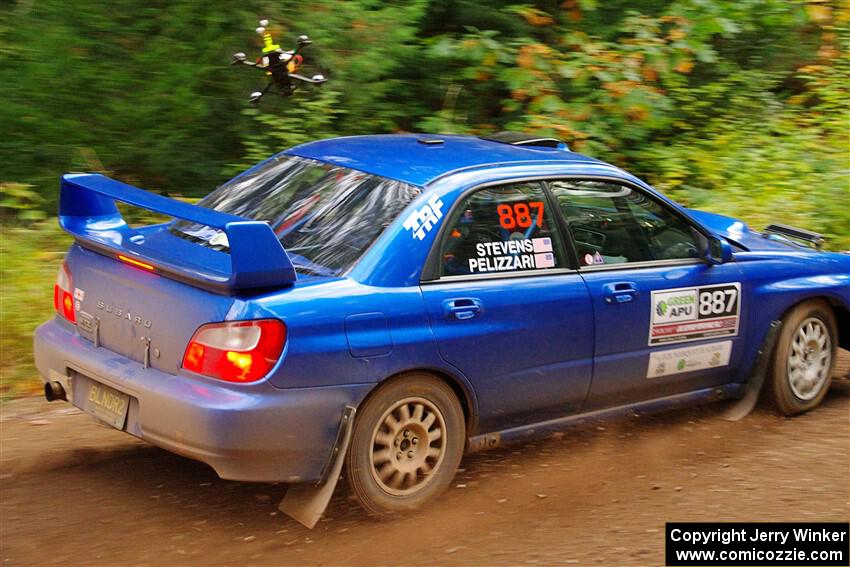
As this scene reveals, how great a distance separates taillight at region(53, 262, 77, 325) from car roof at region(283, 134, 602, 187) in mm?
1295

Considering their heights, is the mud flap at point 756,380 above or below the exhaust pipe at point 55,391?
below

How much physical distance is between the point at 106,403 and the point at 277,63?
4520 millimetres

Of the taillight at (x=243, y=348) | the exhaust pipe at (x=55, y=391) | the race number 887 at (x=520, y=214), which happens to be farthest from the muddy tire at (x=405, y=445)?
the exhaust pipe at (x=55, y=391)

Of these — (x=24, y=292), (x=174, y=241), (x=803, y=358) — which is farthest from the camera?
(x=24, y=292)

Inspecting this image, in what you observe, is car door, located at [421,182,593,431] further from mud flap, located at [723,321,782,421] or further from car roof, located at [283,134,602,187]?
mud flap, located at [723,321,782,421]

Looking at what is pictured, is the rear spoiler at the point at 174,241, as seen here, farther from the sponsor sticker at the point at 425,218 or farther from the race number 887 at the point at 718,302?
the race number 887 at the point at 718,302

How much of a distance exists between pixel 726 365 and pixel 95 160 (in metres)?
5.11

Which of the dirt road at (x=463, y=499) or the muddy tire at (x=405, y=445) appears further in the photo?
the muddy tire at (x=405, y=445)

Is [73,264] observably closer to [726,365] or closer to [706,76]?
[726,365]

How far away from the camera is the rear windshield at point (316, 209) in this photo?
468cm

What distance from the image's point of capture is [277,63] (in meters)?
8.46

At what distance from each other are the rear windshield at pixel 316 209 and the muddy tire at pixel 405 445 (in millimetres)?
605

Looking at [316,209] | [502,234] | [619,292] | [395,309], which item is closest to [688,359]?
[619,292]

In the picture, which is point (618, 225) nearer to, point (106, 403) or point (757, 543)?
point (757, 543)
